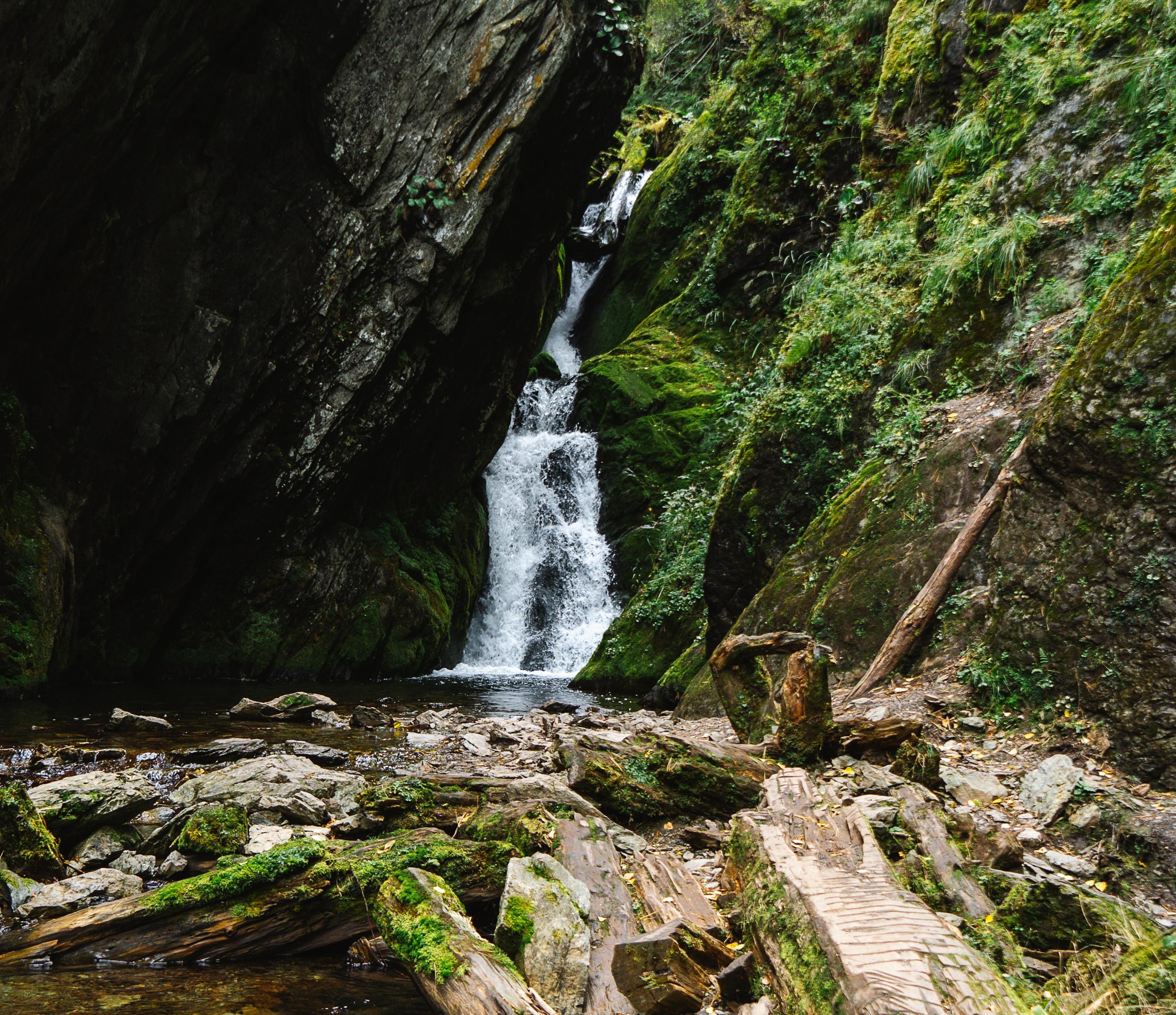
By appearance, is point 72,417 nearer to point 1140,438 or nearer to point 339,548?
point 339,548

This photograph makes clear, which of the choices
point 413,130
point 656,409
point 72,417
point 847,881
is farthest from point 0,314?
point 656,409

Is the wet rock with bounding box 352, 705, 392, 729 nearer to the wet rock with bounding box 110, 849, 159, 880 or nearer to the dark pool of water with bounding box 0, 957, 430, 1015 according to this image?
the wet rock with bounding box 110, 849, 159, 880

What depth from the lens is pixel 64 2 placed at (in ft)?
21.3

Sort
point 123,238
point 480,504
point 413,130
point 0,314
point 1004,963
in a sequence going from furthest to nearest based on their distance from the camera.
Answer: point 480,504, point 413,130, point 123,238, point 0,314, point 1004,963

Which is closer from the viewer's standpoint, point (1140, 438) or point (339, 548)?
point (1140, 438)

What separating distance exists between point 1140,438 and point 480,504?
54.2 ft

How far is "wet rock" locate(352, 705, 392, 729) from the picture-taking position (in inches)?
320

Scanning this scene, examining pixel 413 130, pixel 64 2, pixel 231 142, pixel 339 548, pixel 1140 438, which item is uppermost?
pixel 413 130

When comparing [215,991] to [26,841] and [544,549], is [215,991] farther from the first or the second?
[544,549]

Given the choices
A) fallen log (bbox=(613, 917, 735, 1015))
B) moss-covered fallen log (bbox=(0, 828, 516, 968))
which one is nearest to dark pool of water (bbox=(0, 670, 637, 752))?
moss-covered fallen log (bbox=(0, 828, 516, 968))

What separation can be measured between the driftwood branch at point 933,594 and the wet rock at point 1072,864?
265 cm

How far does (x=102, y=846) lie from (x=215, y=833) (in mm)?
643

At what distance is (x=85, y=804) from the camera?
399 centimetres

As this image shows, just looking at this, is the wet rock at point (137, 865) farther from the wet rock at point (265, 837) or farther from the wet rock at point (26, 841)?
the wet rock at point (265, 837)
